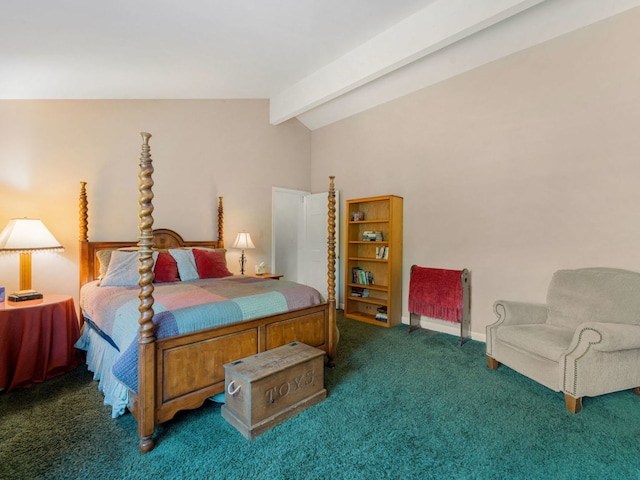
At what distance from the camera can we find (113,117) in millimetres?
3643

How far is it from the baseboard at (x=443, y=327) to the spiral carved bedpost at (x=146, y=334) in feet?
10.8

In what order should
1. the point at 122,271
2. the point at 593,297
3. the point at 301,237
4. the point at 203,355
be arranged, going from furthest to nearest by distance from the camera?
1. the point at 301,237
2. the point at 122,271
3. the point at 593,297
4. the point at 203,355

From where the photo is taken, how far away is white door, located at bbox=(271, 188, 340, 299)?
5.20m

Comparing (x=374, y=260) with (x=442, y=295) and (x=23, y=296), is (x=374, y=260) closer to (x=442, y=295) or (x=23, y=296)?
(x=442, y=295)

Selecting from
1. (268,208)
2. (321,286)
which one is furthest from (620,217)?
(268,208)

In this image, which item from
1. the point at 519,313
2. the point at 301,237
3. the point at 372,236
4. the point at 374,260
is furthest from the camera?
the point at 301,237

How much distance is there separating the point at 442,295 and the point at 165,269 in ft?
10.1

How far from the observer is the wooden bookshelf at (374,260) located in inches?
167

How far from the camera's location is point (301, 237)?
5578 millimetres

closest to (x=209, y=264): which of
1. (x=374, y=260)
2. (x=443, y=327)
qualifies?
(x=374, y=260)

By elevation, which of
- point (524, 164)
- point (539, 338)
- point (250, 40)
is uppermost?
point (250, 40)

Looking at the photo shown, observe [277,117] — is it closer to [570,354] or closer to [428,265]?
[428,265]

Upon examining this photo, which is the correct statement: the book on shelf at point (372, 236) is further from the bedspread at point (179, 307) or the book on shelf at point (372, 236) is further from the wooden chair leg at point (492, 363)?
the wooden chair leg at point (492, 363)

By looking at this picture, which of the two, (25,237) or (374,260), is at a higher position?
(25,237)
